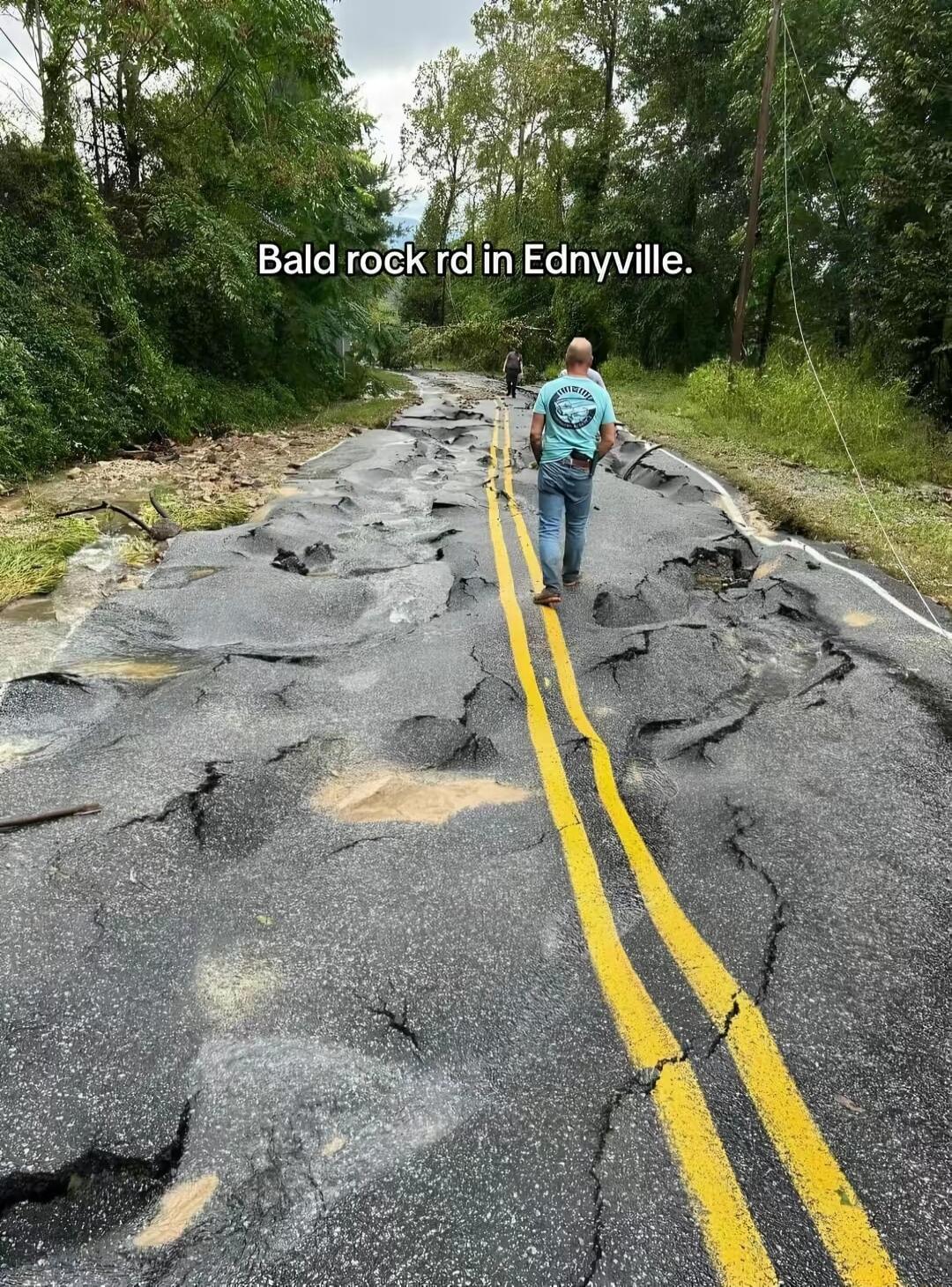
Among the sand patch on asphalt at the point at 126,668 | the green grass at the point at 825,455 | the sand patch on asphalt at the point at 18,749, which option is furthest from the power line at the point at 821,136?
the sand patch on asphalt at the point at 18,749

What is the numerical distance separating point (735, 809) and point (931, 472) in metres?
10.4

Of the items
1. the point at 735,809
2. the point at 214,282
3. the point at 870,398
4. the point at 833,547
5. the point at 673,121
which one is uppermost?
the point at 673,121

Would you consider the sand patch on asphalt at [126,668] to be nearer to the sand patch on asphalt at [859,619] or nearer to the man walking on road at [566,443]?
the man walking on road at [566,443]

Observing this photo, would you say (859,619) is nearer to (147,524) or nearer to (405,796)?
(405,796)

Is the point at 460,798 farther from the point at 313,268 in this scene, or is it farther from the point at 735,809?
the point at 313,268

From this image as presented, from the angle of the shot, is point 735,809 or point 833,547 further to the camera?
point 833,547

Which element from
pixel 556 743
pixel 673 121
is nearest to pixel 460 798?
pixel 556 743

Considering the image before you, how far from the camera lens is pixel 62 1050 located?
2088mm

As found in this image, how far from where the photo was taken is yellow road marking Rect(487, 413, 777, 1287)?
5.45 feet

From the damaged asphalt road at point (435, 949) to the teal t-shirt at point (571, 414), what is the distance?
1.59m

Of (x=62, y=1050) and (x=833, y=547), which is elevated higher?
(x=833, y=547)

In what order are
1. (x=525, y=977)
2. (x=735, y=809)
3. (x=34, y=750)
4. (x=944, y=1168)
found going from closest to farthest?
(x=944, y=1168) → (x=525, y=977) → (x=735, y=809) → (x=34, y=750)

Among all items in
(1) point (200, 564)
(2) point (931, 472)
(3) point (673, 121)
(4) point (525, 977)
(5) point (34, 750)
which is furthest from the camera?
(3) point (673, 121)

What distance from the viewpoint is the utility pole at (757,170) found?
1546 cm
